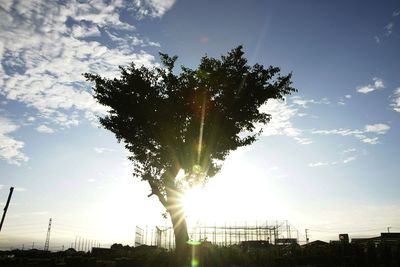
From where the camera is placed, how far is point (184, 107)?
2448 centimetres

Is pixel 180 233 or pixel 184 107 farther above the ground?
pixel 184 107

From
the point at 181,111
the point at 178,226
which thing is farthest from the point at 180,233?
the point at 181,111

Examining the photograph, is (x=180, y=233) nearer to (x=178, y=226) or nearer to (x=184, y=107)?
(x=178, y=226)

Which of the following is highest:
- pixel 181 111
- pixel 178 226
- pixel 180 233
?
pixel 181 111

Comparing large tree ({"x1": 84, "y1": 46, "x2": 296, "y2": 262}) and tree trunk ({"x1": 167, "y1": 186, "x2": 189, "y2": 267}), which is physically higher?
large tree ({"x1": 84, "y1": 46, "x2": 296, "y2": 262})

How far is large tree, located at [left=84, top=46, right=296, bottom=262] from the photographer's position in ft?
80.0

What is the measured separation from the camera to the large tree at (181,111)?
24391mm

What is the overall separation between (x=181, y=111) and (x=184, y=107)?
369 millimetres

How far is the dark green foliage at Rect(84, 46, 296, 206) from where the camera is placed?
80.0 ft

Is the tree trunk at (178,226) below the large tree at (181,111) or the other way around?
below

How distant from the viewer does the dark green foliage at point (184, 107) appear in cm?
2439

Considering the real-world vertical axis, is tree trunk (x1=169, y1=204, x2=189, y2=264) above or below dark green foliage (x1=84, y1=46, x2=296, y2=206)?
below

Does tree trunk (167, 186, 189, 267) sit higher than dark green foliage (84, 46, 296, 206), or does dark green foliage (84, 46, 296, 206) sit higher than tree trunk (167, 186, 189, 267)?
dark green foliage (84, 46, 296, 206)

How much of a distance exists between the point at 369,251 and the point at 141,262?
1724 cm
